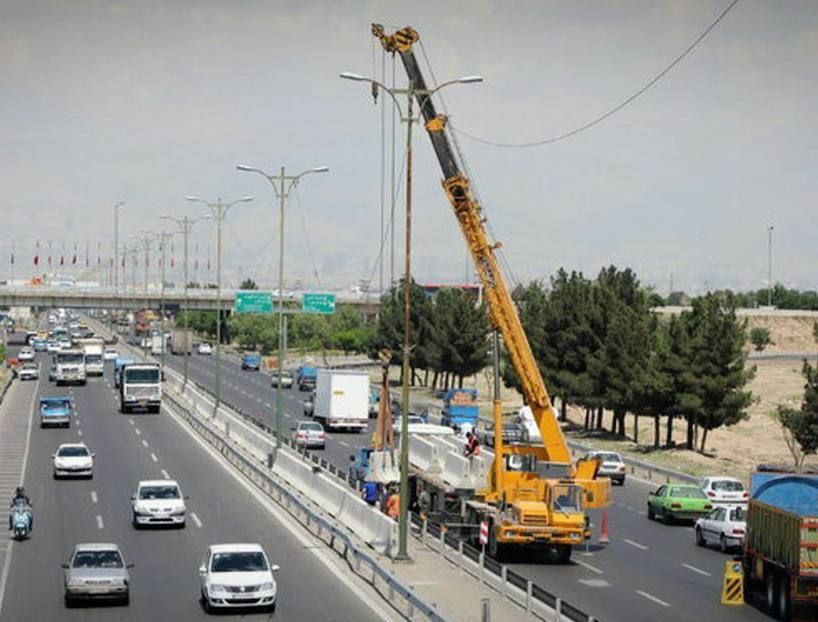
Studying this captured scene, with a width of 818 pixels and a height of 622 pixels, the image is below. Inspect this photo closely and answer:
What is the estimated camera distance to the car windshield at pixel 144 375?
9281 centimetres

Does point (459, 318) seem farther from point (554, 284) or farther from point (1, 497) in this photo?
point (1, 497)

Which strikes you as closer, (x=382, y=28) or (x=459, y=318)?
(x=382, y=28)

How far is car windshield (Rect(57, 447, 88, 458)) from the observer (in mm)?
58531

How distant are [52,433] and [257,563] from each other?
1914 inches

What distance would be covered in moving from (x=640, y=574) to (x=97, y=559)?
518 inches

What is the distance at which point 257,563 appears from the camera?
3203cm

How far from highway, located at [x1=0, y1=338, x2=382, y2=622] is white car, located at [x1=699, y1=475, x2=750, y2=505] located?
14.5m

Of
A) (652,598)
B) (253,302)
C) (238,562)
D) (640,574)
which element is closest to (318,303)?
(253,302)

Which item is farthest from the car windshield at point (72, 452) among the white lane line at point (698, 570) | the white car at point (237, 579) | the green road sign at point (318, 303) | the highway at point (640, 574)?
the green road sign at point (318, 303)

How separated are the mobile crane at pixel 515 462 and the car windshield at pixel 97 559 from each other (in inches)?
420

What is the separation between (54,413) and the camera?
80812mm

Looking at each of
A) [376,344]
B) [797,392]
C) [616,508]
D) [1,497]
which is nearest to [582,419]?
[797,392]

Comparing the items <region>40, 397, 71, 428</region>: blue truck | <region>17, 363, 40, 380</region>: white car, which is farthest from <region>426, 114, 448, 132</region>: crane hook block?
<region>17, 363, 40, 380</region>: white car

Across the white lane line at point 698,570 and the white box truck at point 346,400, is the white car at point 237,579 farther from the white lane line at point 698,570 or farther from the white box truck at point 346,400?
the white box truck at point 346,400
